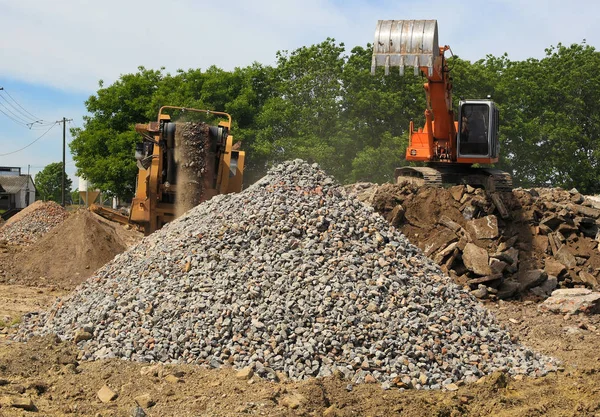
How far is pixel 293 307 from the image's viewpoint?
7.08 m

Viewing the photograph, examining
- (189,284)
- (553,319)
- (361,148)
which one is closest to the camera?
(189,284)

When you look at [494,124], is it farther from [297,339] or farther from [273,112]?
[273,112]

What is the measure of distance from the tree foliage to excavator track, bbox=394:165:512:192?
14.8 metres

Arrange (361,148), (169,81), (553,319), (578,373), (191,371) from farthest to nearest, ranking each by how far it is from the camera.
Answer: (169,81), (361,148), (553,319), (578,373), (191,371)

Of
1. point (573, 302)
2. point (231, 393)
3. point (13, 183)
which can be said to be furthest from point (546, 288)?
point (13, 183)

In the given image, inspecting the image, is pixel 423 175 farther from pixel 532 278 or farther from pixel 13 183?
pixel 13 183

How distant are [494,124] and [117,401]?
1112 cm

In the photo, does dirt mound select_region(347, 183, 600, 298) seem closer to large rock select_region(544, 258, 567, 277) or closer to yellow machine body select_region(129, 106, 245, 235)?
large rock select_region(544, 258, 567, 277)

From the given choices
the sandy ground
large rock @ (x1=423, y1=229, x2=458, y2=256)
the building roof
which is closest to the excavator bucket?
large rock @ (x1=423, y1=229, x2=458, y2=256)

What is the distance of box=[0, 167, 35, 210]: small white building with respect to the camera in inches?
2351

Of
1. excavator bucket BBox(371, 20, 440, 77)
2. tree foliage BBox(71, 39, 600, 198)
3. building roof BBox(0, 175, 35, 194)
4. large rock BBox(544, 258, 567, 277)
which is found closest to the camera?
large rock BBox(544, 258, 567, 277)

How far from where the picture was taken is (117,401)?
5953 mm

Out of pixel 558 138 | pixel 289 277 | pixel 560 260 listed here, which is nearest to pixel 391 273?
pixel 289 277

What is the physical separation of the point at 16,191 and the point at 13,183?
275 centimetres
